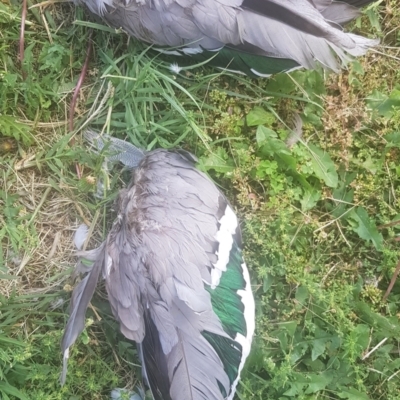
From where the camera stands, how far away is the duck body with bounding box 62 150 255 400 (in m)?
1.72

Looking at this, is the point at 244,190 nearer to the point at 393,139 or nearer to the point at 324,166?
the point at 324,166

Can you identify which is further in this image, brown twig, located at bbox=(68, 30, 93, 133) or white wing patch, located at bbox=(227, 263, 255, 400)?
brown twig, located at bbox=(68, 30, 93, 133)

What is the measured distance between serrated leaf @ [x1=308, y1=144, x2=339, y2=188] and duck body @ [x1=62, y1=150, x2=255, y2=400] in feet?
1.59

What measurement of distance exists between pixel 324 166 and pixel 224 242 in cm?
59

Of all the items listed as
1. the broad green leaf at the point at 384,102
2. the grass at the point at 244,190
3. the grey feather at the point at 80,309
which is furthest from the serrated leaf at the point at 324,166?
the grey feather at the point at 80,309

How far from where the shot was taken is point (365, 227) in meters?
2.23

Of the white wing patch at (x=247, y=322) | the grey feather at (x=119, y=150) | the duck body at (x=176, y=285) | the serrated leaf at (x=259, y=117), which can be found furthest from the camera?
the serrated leaf at (x=259, y=117)

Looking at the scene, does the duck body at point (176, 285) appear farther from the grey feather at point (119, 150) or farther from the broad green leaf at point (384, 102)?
the broad green leaf at point (384, 102)

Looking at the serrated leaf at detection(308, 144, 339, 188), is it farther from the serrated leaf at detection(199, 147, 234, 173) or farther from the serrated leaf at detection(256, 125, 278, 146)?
the serrated leaf at detection(199, 147, 234, 173)

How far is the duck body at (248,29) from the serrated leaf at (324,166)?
422 millimetres

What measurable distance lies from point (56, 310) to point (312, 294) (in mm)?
999

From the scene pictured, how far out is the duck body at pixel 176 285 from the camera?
5.64ft

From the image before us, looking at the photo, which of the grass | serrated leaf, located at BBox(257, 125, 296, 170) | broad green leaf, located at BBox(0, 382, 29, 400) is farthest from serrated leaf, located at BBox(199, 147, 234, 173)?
broad green leaf, located at BBox(0, 382, 29, 400)

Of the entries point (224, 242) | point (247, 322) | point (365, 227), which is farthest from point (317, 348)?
point (224, 242)
